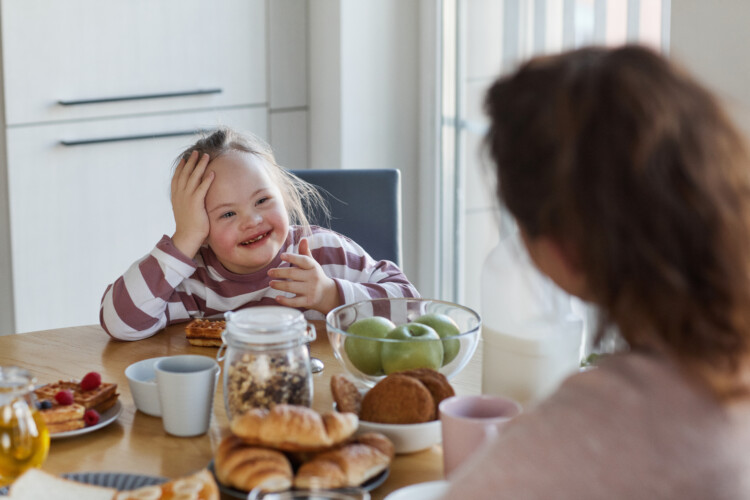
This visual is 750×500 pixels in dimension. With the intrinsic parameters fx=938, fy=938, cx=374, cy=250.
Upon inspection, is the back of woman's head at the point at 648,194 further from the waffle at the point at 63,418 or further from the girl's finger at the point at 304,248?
the girl's finger at the point at 304,248

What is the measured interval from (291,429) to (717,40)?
1223 mm

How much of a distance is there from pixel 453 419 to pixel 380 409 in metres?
0.13

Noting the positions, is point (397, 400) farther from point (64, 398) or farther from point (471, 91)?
point (471, 91)

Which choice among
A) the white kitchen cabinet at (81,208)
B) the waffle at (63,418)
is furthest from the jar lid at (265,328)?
the white kitchen cabinet at (81,208)

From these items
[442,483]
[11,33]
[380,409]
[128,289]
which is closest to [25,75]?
[11,33]

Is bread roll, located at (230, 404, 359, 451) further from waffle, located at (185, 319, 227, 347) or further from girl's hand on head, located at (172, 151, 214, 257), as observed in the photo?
girl's hand on head, located at (172, 151, 214, 257)

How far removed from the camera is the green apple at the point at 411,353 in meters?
1.16

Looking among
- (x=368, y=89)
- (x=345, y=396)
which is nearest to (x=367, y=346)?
(x=345, y=396)

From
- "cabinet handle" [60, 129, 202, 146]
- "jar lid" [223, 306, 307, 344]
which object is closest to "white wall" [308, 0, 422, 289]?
"cabinet handle" [60, 129, 202, 146]

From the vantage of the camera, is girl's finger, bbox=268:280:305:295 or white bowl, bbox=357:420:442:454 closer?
white bowl, bbox=357:420:442:454

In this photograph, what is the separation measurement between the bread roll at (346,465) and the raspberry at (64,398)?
0.36 m

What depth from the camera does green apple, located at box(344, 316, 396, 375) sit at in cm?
118

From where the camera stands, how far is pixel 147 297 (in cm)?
154

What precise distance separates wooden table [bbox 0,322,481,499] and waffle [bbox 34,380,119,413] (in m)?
0.03
